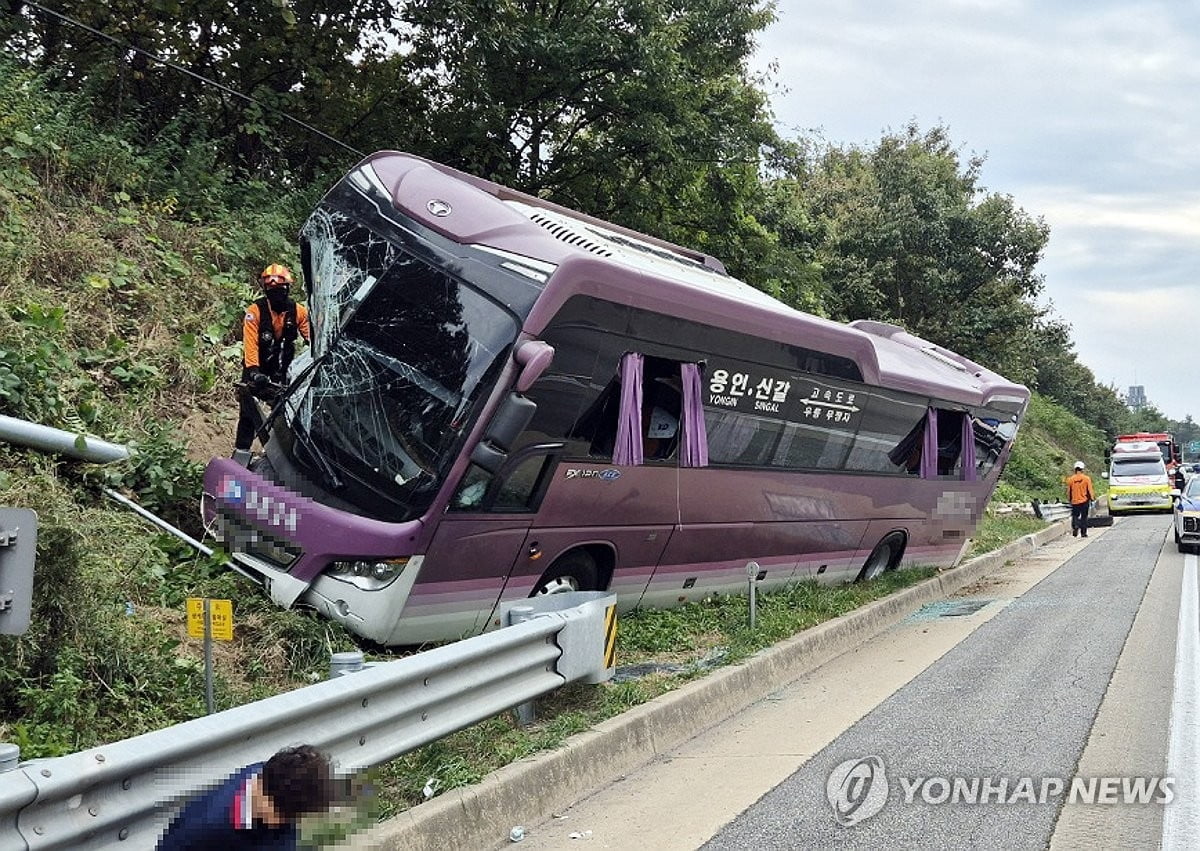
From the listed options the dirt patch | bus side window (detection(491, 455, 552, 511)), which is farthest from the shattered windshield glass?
the dirt patch

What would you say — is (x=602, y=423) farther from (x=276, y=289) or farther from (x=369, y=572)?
(x=276, y=289)

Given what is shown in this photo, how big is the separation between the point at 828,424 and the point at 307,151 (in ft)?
35.3

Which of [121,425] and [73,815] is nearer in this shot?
[73,815]

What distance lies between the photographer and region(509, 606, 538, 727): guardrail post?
20.8 feet

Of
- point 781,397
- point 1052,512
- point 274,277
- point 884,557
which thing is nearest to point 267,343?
point 274,277

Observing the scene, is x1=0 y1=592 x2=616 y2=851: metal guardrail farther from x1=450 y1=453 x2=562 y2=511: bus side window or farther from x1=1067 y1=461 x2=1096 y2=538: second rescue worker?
x1=1067 y1=461 x2=1096 y2=538: second rescue worker

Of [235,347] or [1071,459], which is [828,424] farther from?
[1071,459]

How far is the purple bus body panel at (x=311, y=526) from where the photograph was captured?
7289 mm

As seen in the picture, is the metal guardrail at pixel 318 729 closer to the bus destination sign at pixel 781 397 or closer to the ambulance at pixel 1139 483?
the bus destination sign at pixel 781 397

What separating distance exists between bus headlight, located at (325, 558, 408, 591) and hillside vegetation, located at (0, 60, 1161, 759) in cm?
39

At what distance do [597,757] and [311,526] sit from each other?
2725mm

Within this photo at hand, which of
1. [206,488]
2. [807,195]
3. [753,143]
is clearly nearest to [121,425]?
[206,488]

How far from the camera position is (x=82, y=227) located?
11578 mm

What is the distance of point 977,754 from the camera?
6.39 meters
